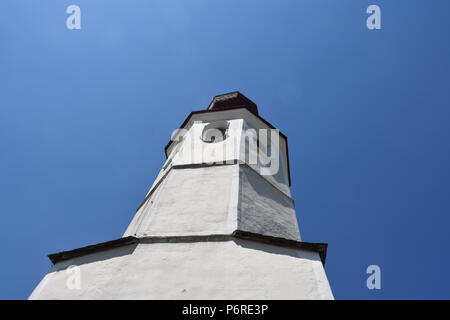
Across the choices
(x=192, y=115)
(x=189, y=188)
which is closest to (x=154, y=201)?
(x=189, y=188)

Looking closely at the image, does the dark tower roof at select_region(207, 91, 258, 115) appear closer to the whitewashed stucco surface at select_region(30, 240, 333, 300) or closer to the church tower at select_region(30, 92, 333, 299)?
the church tower at select_region(30, 92, 333, 299)

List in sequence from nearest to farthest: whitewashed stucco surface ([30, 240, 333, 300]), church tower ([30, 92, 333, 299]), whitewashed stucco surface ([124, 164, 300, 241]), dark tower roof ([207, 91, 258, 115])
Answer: whitewashed stucco surface ([30, 240, 333, 300]) < church tower ([30, 92, 333, 299]) < whitewashed stucco surface ([124, 164, 300, 241]) < dark tower roof ([207, 91, 258, 115])

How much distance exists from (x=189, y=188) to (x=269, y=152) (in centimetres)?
433

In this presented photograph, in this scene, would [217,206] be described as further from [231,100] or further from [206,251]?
[231,100]

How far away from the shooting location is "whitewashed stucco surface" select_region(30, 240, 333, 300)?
15.0 feet

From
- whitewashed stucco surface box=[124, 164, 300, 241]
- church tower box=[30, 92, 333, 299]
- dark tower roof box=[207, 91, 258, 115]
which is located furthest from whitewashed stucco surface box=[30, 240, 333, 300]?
dark tower roof box=[207, 91, 258, 115]

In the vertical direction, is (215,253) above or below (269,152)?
below

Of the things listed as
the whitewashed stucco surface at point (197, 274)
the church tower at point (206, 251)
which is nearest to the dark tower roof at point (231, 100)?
the church tower at point (206, 251)

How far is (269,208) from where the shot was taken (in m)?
7.57

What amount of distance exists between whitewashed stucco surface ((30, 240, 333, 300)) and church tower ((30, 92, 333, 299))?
13 millimetres

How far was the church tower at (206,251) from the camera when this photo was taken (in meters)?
4.69
